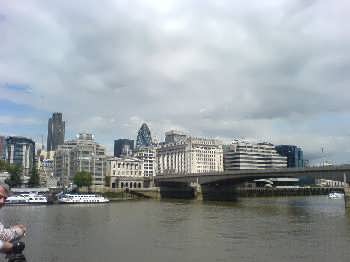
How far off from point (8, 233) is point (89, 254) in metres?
26.6

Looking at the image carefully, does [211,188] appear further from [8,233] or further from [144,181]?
[8,233]

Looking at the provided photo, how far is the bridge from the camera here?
10500 cm

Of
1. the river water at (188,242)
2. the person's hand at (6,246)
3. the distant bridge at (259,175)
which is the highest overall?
the distant bridge at (259,175)

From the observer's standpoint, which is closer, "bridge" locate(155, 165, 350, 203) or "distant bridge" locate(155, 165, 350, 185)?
"distant bridge" locate(155, 165, 350, 185)

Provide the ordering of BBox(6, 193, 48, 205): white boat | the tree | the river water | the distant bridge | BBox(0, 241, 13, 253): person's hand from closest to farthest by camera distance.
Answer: BBox(0, 241, 13, 253): person's hand → the river water → the distant bridge → BBox(6, 193, 48, 205): white boat → the tree

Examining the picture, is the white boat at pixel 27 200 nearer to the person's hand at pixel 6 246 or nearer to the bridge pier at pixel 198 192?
the bridge pier at pixel 198 192

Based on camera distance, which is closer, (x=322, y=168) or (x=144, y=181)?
(x=322, y=168)

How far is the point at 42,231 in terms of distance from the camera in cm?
5075

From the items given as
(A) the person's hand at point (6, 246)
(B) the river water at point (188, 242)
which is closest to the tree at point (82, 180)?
(B) the river water at point (188, 242)

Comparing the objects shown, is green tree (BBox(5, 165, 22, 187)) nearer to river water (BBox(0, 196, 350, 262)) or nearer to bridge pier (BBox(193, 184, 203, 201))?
bridge pier (BBox(193, 184, 203, 201))

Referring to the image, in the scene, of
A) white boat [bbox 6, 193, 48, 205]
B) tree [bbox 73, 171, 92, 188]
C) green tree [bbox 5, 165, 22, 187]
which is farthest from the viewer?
tree [bbox 73, 171, 92, 188]

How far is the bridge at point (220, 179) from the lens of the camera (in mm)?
105000

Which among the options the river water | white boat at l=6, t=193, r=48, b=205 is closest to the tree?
white boat at l=6, t=193, r=48, b=205

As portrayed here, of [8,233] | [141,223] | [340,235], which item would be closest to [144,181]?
[141,223]
